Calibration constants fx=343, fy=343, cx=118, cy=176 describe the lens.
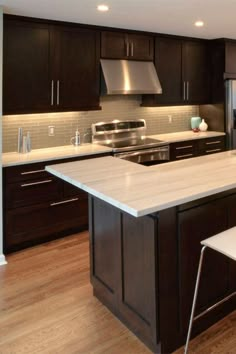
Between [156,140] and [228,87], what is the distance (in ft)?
4.86

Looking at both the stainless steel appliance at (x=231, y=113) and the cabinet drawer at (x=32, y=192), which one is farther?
the stainless steel appliance at (x=231, y=113)

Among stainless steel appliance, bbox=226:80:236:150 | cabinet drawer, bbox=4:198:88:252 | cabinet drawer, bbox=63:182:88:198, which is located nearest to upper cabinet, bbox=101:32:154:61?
stainless steel appliance, bbox=226:80:236:150

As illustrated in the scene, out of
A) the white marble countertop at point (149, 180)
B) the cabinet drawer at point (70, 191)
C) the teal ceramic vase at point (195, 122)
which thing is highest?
the teal ceramic vase at point (195, 122)

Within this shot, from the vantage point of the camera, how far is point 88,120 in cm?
441

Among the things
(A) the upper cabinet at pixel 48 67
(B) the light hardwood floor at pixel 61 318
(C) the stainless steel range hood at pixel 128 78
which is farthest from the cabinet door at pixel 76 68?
(B) the light hardwood floor at pixel 61 318

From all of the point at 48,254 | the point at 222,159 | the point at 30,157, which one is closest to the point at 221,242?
the point at 222,159

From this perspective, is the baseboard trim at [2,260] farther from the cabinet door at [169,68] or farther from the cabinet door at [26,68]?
the cabinet door at [169,68]

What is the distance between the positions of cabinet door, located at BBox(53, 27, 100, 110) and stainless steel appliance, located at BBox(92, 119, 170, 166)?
45 cm

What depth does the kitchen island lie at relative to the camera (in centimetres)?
185

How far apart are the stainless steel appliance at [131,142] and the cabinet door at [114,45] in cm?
84

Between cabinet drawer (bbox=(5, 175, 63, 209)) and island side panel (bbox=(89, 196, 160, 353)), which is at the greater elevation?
cabinet drawer (bbox=(5, 175, 63, 209))

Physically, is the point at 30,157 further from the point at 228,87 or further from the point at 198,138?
the point at 228,87

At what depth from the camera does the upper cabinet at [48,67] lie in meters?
3.46

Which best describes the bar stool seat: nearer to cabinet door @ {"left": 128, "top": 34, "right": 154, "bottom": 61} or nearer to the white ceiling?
the white ceiling
